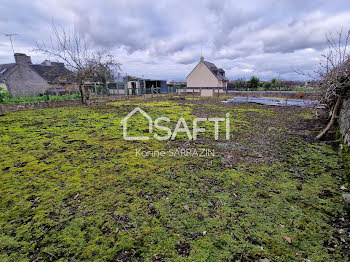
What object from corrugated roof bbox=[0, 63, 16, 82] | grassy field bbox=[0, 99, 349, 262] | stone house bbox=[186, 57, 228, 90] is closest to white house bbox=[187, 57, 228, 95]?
stone house bbox=[186, 57, 228, 90]

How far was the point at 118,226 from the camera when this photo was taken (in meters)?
1.71

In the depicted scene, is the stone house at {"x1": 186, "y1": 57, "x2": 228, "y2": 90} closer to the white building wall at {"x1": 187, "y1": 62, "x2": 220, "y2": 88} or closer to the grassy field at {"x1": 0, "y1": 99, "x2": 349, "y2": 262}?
the white building wall at {"x1": 187, "y1": 62, "x2": 220, "y2": 88}

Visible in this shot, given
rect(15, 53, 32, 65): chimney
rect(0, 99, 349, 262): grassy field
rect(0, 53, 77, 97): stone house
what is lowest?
rect(0, 99, 349, 262): grassy field

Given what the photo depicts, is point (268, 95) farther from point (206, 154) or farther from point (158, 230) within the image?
point (158, 230)

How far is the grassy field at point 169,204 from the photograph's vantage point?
4.84ft

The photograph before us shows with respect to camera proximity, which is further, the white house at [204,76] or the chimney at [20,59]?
the white house at [204,76]

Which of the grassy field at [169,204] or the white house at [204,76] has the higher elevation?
the white house at [204,76]

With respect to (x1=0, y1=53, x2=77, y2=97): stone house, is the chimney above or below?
above

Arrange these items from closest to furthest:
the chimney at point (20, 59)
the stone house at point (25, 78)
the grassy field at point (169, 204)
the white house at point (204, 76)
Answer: the grassy field at point (169, 204) → the stone house at point (25, 78) → the chimney at point (20, 59) → the white house at point (204, 76)

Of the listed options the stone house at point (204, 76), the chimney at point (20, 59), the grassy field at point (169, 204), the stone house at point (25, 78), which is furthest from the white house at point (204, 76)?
the grassy field at point (169, 204)

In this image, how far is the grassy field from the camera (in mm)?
1477

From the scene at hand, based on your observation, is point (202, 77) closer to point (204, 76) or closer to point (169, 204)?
point (204, 76)

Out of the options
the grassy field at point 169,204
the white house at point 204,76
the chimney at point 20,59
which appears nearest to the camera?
the grassy field at point 169,204

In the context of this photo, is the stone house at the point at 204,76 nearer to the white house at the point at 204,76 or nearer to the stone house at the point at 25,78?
the white house at the point at 204,76
